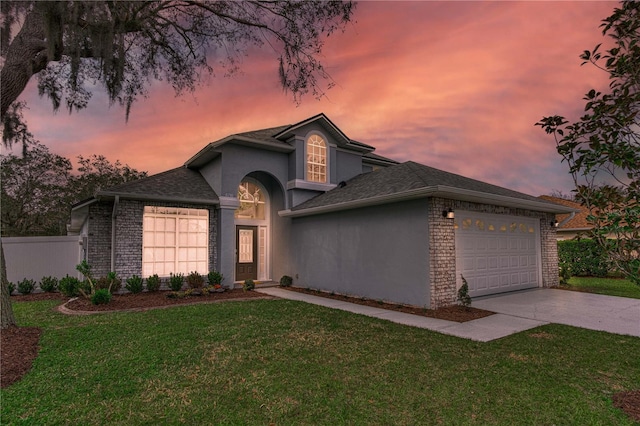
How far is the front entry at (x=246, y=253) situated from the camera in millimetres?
13180

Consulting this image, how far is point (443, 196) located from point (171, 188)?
29.0ft

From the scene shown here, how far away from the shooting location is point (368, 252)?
387 inches

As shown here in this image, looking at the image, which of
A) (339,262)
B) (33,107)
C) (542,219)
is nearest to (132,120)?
(33,107)

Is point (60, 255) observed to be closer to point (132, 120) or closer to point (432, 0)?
point (132, 120)

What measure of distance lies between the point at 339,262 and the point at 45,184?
25346mm

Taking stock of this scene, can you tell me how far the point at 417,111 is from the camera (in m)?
12.6

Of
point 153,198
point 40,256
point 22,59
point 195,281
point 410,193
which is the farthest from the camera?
point 40,256

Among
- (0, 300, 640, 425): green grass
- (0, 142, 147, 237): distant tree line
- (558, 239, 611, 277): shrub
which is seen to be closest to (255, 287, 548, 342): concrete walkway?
(0, 300, 640, 425): green grass

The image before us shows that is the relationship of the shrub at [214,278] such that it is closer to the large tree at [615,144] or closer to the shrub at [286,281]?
the shrub at [286,281]

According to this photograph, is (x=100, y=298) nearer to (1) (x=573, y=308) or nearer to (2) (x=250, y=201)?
(2) (x=250, y=201)

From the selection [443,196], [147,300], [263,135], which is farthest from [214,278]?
[443,196]

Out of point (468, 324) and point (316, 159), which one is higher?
point (316, 159)

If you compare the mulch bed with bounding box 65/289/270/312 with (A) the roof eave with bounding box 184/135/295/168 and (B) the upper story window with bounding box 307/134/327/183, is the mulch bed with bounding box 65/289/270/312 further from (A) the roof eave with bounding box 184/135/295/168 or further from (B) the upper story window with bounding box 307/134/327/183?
(B) the upper story window with bounding box 307/134/327/183

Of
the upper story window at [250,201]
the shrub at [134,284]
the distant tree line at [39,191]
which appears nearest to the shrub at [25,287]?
the shrub at [134,284]
